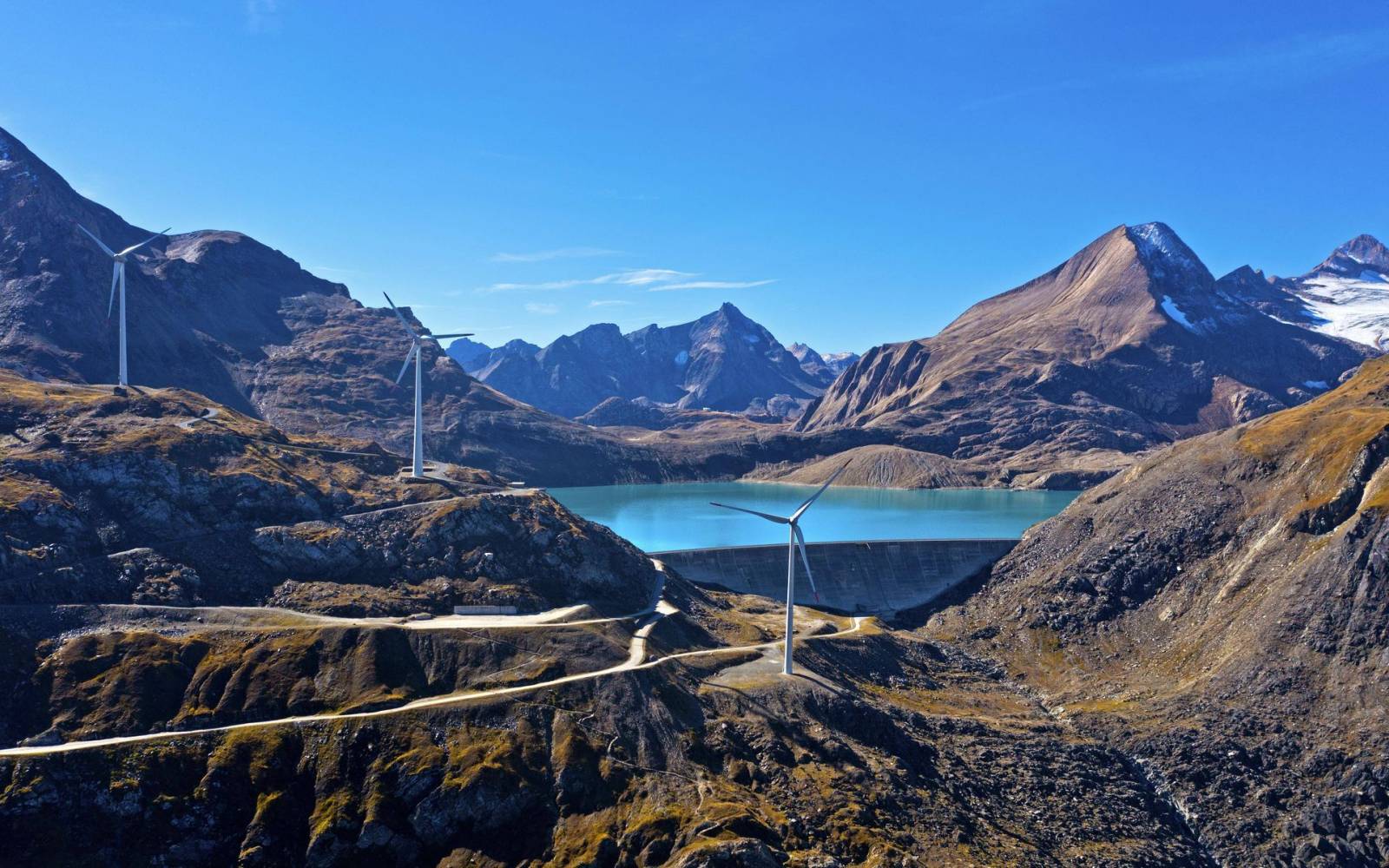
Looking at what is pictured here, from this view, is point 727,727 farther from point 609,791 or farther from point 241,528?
point 241,528

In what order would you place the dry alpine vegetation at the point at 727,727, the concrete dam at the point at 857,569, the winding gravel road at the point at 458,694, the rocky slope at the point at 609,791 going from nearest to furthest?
the rocky slope at the point at 609,791 → the dry alpine vegetation at the point at 727,727 → the winding gravel road at the point at 458,694 → the concrete dam at the point at 857,569

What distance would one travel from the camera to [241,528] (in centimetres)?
10069

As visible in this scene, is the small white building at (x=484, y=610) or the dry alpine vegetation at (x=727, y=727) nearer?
the dry alpine vegetation at (x=727, y=727)

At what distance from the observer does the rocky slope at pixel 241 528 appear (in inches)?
3515

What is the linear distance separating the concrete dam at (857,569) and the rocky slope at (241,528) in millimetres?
25522

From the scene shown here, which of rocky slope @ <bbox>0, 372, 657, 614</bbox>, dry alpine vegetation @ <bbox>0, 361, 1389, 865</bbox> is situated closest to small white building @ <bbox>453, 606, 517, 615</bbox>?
rocky slope @ <bbox>0, 372, 657, 614</bbox>

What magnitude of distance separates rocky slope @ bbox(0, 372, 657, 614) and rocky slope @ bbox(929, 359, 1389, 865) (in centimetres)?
5443

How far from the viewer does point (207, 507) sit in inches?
3999

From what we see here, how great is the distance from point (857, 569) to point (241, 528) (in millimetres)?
90469

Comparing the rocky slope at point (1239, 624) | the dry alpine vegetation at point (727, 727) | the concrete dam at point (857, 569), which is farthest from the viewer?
the concrete dam at point (857, 569)

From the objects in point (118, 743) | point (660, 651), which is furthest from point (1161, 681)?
point (118, 743)

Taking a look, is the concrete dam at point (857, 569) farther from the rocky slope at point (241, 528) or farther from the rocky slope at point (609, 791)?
Result: the rocky slope at point (609, 791)

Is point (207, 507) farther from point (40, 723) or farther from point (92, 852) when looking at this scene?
point (92, 852)

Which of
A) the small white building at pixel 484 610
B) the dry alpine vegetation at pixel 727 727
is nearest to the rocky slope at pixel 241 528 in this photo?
the small white building at pixel 484 610
